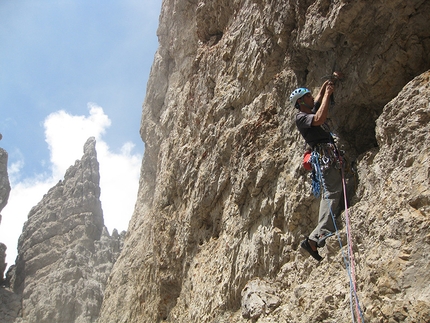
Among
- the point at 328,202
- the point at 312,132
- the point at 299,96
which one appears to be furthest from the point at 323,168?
the point at 299,96

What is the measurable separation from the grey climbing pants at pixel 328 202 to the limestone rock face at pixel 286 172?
Answer: 11.2 inches

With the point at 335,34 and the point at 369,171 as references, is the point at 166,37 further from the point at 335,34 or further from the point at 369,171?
the point at 369,171

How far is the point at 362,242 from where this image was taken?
511 cm

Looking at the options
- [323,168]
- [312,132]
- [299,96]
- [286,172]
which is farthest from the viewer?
[286,172]

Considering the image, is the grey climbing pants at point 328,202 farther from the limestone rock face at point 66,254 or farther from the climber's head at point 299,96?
the limestone rock face at point 66,254

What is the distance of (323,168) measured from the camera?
5684 mm

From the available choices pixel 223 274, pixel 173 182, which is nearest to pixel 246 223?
pixel 223 274

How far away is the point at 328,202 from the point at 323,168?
498 millimetres

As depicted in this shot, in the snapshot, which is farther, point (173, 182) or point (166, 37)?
point (166, 37)

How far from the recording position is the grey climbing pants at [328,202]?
5.49m

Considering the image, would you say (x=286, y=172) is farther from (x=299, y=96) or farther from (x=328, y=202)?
(x=328, y=202)

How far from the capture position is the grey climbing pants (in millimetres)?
5492

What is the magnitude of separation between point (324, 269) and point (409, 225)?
1856 millimetres

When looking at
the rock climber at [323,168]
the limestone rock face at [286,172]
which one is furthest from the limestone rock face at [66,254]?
the rock climber at [323,168]
